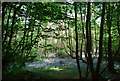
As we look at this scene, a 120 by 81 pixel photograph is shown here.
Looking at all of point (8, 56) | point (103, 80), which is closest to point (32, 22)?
point (8, 56)

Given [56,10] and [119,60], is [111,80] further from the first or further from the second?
[119,60]

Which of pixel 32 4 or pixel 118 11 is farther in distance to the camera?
pixel 118 11

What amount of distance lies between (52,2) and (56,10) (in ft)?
0.95

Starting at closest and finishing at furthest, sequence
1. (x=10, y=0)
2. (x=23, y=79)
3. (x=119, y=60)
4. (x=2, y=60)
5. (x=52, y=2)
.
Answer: (x=2, y=60) → (x=10, y=0) → (x=52, y=2) → (x=23, y=79) → (x=119, y=60)

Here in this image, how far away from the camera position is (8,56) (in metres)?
1.48

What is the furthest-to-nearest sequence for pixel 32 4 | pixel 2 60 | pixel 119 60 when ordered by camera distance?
1. pixel 119 60
2. pixel 32 4
3. pixel 2 60

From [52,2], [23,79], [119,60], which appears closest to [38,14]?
[52,2]

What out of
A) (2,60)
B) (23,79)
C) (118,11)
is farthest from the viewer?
(23,79)

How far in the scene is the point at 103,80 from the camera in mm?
4742

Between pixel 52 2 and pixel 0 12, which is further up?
pixel 52 2

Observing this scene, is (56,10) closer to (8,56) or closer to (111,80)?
(8,56)

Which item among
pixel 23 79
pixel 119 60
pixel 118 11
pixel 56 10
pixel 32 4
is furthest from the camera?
pixel 119 60

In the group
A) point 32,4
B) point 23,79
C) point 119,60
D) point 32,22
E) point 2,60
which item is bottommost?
point 119,60

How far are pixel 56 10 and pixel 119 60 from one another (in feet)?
26.0
